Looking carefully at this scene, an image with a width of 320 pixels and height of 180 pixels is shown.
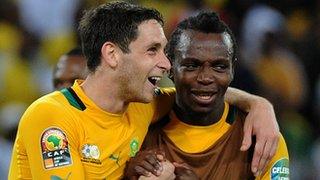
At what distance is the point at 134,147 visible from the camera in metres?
3.64

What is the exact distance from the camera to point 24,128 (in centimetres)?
338

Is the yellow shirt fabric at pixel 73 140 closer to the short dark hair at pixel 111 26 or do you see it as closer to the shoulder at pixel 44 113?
the shoulder at pixel 44 113

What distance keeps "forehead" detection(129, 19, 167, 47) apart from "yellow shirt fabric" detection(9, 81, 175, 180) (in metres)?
0.33

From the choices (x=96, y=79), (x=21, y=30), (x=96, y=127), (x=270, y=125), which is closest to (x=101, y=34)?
(x=96, y=79)

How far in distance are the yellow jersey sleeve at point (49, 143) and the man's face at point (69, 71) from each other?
1.38 m

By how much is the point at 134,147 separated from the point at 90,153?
0.80 ft

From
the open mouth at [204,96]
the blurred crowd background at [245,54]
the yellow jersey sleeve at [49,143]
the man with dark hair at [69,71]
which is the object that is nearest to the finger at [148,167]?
the yellow jersey sleeve at [49,143]

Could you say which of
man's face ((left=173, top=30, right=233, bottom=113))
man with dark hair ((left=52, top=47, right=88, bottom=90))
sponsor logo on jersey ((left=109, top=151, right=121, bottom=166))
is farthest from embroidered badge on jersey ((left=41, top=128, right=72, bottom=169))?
man with dark hair ((left=52, top=47, right=88, bottom=90))

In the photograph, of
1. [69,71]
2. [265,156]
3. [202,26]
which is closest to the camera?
[265,156]

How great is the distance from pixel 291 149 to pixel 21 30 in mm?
2327

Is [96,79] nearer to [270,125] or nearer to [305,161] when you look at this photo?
[270,125]

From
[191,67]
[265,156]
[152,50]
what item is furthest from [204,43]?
[265,156]

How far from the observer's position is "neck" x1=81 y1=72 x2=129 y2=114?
3596 millimetres

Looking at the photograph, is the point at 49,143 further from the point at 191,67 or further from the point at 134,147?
the point at 191,67
